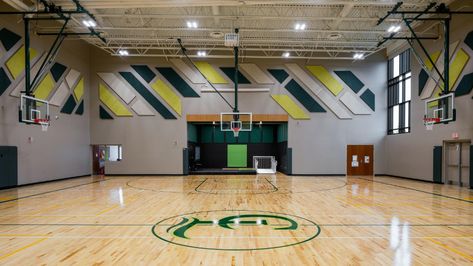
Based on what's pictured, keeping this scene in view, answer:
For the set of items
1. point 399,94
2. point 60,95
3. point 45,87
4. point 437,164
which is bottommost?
point 437,164

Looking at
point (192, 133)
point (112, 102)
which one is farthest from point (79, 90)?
point (192, 133)

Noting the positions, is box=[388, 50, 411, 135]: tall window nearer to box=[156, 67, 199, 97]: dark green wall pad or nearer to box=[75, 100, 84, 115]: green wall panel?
box=[156, 67, 199, 97]: dark green wall pad

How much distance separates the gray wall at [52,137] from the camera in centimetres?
1291

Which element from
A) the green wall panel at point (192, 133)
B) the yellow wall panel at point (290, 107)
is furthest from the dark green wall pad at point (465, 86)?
the green wall panel at point (192, 133)

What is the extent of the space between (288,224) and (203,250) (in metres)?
2.40

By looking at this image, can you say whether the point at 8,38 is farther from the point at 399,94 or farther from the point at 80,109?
the point at 399,94

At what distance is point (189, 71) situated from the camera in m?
19.3

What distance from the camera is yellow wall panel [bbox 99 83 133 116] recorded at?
19156 mm

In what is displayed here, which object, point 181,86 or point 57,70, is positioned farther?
point 181,86

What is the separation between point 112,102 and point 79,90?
1.98m

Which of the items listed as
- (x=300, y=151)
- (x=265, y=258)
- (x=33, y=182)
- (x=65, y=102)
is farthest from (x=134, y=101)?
(x=265, y=258)

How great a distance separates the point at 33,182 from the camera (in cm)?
1429

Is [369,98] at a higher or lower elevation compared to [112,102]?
higher

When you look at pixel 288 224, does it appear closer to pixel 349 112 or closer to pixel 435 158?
pixel 435 158
